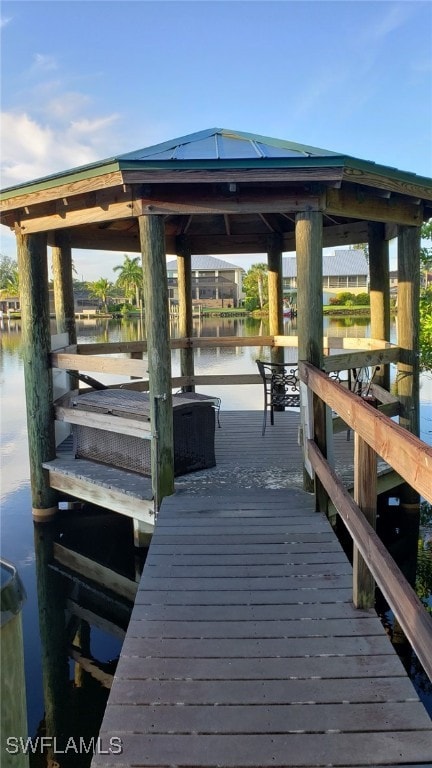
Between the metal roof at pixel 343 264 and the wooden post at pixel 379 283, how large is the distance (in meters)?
55.6

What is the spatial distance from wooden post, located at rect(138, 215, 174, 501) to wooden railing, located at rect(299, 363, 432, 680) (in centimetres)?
147

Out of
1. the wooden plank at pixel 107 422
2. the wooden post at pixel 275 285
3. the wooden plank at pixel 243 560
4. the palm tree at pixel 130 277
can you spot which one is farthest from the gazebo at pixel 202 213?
the palm tree at pixel 130 277

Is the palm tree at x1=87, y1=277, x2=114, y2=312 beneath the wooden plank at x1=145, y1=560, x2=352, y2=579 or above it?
above

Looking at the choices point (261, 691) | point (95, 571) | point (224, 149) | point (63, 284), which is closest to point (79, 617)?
point (95, 571)

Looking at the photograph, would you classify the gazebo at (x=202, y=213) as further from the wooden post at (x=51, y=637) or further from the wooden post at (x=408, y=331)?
the wooden post at (x=51, y=637)

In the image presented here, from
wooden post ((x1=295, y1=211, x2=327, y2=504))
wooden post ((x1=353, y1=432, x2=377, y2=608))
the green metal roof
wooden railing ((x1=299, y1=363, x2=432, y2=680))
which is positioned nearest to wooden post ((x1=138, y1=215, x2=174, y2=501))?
the green metal roof

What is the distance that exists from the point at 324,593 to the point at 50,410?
13.0 ft

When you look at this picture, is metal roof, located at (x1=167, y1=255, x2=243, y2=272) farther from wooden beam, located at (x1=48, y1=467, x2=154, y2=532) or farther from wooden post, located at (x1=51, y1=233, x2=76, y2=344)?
wooden beam, located at (x1=48, y1=467, x2=154, y2=532)

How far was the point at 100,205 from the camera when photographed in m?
4.70

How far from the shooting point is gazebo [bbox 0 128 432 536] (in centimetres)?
400

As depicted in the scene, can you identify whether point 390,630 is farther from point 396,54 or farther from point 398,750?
point 396,54

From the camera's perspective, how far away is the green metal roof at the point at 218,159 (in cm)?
394

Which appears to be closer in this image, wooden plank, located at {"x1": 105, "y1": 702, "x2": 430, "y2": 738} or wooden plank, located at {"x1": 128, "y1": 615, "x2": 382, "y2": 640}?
wooden plank, located at {"x1": 105, "y1": 702, "x2": 430, "y2": 738}

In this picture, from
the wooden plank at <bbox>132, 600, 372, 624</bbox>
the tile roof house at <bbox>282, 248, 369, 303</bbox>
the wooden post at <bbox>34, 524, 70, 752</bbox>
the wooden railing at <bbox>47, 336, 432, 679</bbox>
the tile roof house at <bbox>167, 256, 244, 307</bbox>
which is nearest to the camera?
the wooden railing at <bbox>47, 336, 432, 679</bbox>
